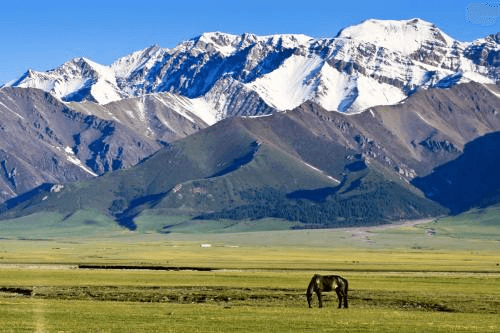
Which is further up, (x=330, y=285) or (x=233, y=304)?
(x=330, y=285)

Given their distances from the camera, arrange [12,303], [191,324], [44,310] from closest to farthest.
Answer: [191,324]
[44,310]
[12,303]

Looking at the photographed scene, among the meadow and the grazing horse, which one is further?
the grazing horse

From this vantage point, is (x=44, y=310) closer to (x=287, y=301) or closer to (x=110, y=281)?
(x=287, y=301)

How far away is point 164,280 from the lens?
11725cm

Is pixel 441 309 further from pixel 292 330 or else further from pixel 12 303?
pixel 12 303

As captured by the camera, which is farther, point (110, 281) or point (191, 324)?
point (110, 281)

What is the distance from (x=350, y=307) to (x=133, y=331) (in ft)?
83.9

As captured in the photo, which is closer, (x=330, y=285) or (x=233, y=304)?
(x=330, y=285)

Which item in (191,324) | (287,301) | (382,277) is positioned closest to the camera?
(191,324)

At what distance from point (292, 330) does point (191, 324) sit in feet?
21.5

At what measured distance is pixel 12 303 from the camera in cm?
7938

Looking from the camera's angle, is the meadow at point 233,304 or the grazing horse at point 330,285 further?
the grazing horse at point 330,285

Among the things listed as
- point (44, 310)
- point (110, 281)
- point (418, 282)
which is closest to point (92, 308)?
point (44, 310)

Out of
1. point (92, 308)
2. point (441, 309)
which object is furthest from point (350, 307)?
point (92, 308)
